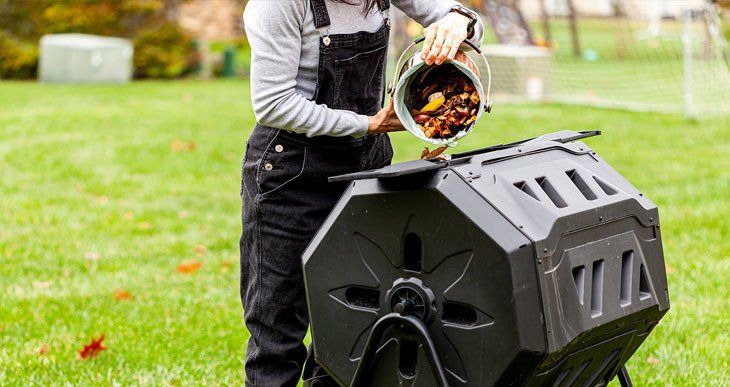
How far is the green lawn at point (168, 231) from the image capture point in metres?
3.71

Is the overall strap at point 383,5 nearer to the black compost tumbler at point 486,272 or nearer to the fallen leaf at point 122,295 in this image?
the black compost tumbler at point 486,272

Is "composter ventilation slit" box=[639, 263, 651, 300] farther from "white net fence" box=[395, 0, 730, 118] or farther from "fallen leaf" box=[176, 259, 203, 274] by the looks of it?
"white net fence" box=[395, 0, 730, 118]

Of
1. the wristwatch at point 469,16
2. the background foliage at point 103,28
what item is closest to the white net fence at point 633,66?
the background foliage at point 103,28

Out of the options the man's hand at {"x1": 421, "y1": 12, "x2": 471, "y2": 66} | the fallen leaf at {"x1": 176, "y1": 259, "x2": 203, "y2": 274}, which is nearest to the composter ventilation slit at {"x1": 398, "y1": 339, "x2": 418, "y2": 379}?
the man's hand at {"x1": 421, "y1": 12, "x2": 471, "y2": 66}

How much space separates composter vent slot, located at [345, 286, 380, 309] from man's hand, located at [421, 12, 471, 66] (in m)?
0.54

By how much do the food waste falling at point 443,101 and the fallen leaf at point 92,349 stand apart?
1.89 meters

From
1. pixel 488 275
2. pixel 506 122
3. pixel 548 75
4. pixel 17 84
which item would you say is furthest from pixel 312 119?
pixel 17 84

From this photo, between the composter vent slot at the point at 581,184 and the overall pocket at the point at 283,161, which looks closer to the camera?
the composter vent slot at the point at 581,184

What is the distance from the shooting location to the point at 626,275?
2.36 m

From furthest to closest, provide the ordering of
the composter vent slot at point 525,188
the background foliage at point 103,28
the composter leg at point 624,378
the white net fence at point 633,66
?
the background foliage at point 103,28
the white net fence at point 633,66
the composter leg at point 624,378
the composter vent slot at point 525,188

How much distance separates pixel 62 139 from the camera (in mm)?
8344

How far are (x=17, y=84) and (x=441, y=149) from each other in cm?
1182

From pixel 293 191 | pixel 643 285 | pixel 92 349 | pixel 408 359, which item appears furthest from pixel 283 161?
pixel 92 349

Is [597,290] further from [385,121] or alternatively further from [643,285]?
[385,121]
